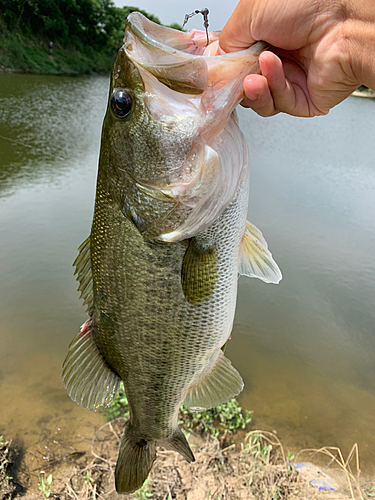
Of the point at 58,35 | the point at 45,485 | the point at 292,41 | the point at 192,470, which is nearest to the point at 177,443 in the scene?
the point at 192,470

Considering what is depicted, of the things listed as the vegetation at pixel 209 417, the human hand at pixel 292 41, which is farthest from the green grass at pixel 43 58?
the human hand at pixel 292 41

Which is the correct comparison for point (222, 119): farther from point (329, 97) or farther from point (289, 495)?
point (289, 495)

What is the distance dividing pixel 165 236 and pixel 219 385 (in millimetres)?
774

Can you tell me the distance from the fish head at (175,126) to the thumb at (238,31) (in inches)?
2.5

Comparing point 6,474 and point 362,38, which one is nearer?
point 362,38

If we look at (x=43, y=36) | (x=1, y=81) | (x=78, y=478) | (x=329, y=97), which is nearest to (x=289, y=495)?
(x=78, y=478)

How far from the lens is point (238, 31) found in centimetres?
128

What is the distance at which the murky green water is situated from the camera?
3580 mm

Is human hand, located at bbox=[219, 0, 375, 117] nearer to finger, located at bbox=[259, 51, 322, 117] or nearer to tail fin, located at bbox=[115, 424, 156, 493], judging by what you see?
finger, located at bbox=[259, 51, 322, 117]

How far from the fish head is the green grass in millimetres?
27200

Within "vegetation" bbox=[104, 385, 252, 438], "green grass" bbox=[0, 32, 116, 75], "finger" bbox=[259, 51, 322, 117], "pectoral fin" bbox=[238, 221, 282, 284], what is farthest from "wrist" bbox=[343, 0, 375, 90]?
"green grass" bbox=[0, 32, 116, 75]

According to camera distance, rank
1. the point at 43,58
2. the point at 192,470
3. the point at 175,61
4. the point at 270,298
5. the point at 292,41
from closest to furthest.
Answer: the point at 175,61 → the point at 292,41 → the point at 192,470 → the point at 270,298 → the point at 43,58

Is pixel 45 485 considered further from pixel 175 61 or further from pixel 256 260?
pixel 175 61

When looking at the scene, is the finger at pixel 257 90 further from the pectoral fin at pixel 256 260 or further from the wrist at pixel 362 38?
the pectoral fin at pixel 256 260
